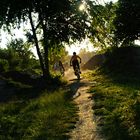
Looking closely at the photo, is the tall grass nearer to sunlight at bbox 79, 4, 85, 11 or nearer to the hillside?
sunlight at bbox 79, 4, 85, 11

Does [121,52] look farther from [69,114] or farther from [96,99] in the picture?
[69,114]

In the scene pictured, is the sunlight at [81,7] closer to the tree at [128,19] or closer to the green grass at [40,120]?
the tree at [128,19]

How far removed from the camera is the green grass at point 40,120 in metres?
14.2

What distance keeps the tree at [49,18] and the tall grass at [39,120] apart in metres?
14.2

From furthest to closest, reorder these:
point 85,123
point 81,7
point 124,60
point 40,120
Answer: point 124,60, point 81,7, point 40,120, point 85,123

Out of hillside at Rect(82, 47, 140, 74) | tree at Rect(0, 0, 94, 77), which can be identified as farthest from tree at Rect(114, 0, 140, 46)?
tree at Rect(0, 0, 94, 77)

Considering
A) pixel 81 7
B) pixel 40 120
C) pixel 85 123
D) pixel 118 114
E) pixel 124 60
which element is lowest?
pixel 85 123

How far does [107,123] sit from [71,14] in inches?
907

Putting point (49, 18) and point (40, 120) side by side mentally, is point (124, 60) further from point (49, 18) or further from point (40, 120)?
point (40, 120)

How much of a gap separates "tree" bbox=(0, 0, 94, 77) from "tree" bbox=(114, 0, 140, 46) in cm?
634

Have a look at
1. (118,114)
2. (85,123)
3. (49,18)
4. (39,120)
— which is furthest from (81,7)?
(85,123)

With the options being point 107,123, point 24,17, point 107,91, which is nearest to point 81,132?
point 107,123

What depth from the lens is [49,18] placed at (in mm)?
36438

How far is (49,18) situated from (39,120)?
21.1 m
